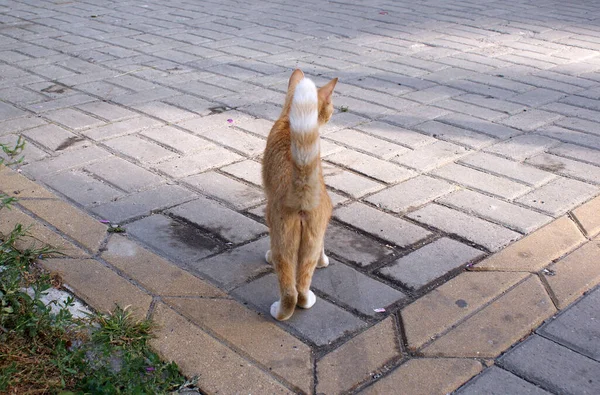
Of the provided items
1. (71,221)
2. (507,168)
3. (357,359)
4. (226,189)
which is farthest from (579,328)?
(71,221)

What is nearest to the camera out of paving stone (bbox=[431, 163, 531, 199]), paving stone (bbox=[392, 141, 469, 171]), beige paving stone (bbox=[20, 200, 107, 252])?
beige paving stone (bbox=[20, 200, 107, 252])

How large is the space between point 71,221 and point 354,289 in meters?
1.62

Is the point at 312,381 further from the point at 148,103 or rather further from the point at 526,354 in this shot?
the point at 148,103

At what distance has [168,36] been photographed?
26.0 feet

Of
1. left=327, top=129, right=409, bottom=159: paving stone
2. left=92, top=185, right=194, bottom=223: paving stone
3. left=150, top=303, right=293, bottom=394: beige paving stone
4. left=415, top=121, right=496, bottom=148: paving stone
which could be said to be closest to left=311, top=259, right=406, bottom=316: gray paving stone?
left=150, top=303, right=293, bottom=394: beige paving stone

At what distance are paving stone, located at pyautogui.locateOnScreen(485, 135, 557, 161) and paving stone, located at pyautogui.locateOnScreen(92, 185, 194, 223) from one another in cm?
224

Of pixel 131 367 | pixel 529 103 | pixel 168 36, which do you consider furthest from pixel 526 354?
pixel 168 36

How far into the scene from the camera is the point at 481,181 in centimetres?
427

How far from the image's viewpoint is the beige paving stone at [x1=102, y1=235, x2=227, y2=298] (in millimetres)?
3061

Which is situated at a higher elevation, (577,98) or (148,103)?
(577,98)

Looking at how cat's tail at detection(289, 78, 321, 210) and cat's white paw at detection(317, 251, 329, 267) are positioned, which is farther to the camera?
cat's white paw at detection(317, 251, 329, 267)

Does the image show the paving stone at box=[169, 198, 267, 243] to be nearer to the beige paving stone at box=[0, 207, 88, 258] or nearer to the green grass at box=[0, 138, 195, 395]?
the beige paving stone at box=[0, 207, 88, 258]

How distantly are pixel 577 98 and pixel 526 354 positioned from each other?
382cm

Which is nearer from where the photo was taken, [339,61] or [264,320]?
[264,320]
